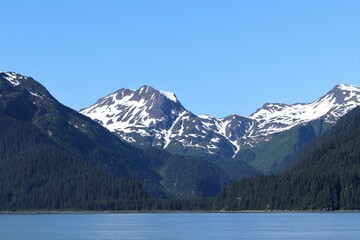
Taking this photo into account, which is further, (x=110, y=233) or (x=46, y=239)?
(x=110, y=233)

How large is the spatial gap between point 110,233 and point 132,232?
20.5 feet

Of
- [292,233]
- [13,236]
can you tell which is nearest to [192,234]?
[292,233]

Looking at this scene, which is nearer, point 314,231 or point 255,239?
point 255,239

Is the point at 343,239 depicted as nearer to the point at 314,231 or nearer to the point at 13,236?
the point at 314,231

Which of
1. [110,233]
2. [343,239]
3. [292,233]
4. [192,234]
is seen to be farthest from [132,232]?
[343,239]

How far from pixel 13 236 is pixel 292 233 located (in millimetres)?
61445

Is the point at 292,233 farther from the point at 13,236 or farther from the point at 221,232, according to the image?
the point at 13,236

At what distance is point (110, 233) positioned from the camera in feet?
642

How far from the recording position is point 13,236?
186 metres

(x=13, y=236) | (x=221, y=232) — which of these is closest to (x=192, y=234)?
(x=221, y=232)

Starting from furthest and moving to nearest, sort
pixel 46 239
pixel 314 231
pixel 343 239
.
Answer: pixel 314 231 → pixel 46 239 → pixel 343 239

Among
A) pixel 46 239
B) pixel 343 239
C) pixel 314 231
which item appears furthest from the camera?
pixel 314 231

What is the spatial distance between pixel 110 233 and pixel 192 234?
67.4ft

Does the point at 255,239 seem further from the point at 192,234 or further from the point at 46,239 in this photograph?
the point at 46,239
